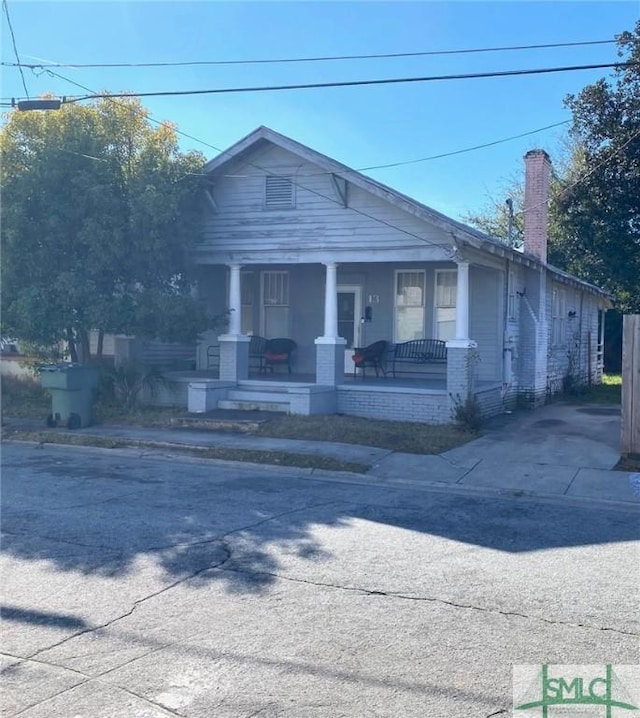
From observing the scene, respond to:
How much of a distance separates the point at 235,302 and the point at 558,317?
9.89m

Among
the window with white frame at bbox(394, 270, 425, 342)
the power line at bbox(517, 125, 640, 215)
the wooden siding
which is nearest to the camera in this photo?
the wooden siding

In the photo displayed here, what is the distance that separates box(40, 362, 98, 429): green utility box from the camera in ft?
49.9

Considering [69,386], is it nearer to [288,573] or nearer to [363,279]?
[363,279]

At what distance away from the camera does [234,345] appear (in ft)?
56.6

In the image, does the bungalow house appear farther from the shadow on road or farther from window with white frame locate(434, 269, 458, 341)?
the shadow on road

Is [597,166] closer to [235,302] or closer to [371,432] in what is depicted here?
[235,302]

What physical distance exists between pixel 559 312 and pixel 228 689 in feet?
64.9

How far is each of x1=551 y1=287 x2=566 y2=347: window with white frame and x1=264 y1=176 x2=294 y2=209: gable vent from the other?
8.57 meters

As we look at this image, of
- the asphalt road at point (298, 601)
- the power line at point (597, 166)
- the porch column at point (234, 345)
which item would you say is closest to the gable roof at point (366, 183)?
the porch column at point (234, 345)

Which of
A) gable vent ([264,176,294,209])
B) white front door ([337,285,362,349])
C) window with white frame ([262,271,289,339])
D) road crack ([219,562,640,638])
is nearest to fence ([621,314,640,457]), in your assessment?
road crack ([219,562,640,638])

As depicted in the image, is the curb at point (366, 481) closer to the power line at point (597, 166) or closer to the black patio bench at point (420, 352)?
the black patio bench at point (420, 352)

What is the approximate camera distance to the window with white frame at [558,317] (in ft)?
70.9

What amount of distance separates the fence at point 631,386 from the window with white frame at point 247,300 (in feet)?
35.2

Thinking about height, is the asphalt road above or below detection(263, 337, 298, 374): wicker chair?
below
